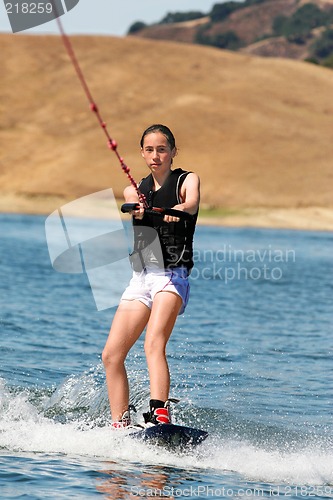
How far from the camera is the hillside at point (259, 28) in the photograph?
161m

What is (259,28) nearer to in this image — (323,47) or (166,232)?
(323,47)

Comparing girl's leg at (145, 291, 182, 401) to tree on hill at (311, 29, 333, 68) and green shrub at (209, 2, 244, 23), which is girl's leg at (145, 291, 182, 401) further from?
green shrub at (209, 2, 244, 23)

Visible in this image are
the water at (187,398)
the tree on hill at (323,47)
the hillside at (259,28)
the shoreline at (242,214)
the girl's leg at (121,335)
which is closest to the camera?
the water at (187,398)

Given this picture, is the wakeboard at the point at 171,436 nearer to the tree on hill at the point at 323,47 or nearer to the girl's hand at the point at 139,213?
the girl's hand at the point at 139,213

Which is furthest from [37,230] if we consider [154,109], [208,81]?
[208,81]

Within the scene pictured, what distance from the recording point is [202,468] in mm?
7359

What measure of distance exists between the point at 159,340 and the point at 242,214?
52.1 metres

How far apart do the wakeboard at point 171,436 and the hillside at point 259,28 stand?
493 feet

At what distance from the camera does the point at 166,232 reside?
7.44 metres

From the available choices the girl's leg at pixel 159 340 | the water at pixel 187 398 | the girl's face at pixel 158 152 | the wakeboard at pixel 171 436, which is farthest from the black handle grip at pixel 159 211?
the water at pixel 187 398

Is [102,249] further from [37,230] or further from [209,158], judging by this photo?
[209,158]

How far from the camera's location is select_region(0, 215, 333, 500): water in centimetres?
705

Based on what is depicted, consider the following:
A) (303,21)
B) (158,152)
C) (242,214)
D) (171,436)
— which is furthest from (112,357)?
(303,21)

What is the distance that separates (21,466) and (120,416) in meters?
0.89
